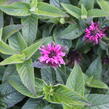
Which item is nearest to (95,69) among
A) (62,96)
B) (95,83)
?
(95,83)

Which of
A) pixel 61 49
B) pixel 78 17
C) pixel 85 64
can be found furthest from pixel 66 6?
pixel 85 64

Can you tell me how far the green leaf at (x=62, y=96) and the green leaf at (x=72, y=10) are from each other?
32 centimetres

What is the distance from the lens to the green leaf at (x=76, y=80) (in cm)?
100

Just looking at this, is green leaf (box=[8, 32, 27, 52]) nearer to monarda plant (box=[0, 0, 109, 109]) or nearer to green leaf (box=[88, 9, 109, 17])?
monarda plant (box=[0, 0, 109, 109])

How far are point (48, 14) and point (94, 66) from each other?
0.32 metres

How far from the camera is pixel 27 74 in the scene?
0.96 meters

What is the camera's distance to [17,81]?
1043mm

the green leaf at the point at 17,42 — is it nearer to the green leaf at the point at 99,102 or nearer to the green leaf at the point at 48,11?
the green leaf at the point at 48,11

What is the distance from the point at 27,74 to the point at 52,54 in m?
0.11

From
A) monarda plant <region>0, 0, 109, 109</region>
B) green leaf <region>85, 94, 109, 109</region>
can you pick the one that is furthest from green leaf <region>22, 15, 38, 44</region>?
green leaf <region>85, 94, 109, 109</region>

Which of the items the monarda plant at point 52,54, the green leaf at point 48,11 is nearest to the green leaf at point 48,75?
the monarda plant at point 52,54

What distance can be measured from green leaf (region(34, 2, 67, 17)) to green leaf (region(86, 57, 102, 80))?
27 cm

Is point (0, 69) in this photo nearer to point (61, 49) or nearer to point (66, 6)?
point (61, 49)

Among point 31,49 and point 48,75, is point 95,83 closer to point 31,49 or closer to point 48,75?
point 48,75
